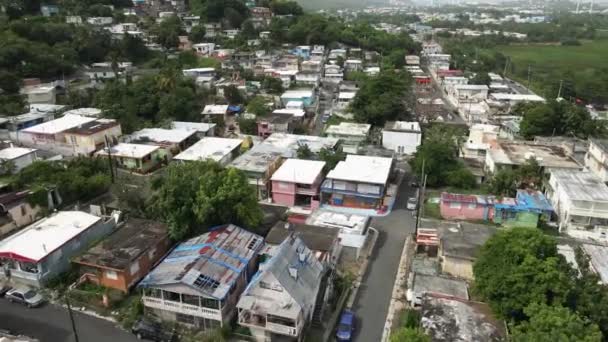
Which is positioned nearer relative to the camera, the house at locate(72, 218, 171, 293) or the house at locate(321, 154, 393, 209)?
the house at locate(72, 218, 171, 293)

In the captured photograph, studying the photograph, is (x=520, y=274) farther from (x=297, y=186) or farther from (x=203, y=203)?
(x=297, y=186)

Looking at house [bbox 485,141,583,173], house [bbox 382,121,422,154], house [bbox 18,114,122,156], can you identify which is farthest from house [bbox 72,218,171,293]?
house [bbox 485,141,583,173]

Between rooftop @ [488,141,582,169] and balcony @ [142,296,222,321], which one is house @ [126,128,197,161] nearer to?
balcony @ [142,296,222,321]

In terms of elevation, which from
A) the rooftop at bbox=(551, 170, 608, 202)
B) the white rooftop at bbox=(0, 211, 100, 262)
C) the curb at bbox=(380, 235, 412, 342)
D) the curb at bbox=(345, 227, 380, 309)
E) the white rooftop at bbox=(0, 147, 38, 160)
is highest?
the white rooftop at bbox=(0, 147, 38, 160)

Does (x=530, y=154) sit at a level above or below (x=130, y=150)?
below

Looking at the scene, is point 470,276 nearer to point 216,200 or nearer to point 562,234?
point 562,234

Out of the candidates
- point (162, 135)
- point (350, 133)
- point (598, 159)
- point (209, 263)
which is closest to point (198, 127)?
point (162, 135)

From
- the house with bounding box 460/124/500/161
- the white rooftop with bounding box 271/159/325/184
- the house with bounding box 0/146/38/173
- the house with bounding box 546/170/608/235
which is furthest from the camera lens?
the house with bounding box 460/124/500/161
